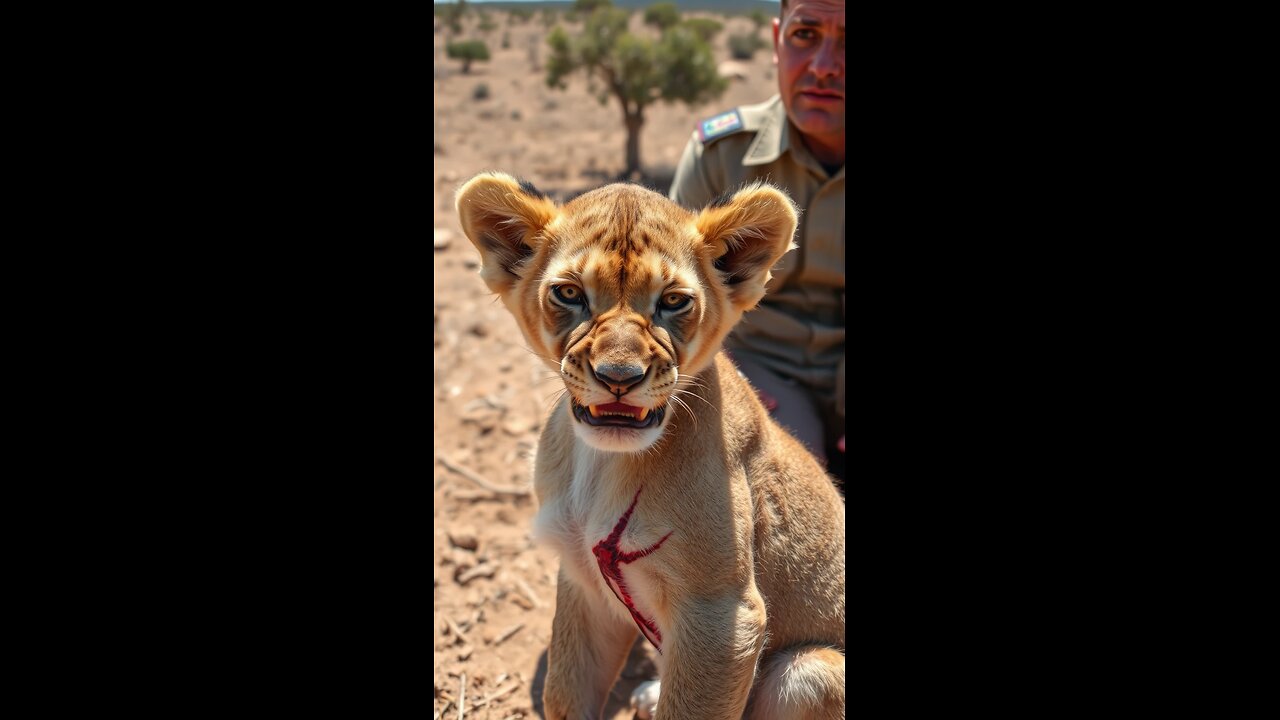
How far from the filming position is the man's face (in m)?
4.71

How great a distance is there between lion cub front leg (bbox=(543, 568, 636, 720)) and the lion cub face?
1.14 m

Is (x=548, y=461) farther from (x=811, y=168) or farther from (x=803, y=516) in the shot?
(x=811, y=168)

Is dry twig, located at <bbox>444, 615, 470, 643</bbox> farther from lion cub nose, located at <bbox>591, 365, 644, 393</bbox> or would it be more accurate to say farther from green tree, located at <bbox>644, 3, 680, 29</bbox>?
green tree, located at <bbox>644, 3, 680, 29</bbox>

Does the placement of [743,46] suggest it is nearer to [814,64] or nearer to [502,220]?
[814,64]

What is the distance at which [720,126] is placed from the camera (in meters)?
5.91

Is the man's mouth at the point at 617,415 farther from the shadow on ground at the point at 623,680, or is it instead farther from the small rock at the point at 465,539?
the small rock at the point at 465,539

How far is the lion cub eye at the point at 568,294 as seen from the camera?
2.93 m

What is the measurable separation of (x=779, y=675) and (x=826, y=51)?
3.27 metres

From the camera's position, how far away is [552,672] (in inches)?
145

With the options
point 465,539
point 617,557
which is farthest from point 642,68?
point 617,557

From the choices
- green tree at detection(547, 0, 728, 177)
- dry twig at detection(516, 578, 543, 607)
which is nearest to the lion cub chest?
dry twig at detection(516, 578, 543, 607)

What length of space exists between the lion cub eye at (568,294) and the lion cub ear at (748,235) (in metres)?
0.54

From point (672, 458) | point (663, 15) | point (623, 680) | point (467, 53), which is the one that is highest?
point (663, 15)

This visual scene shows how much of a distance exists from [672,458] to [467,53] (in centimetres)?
3277
